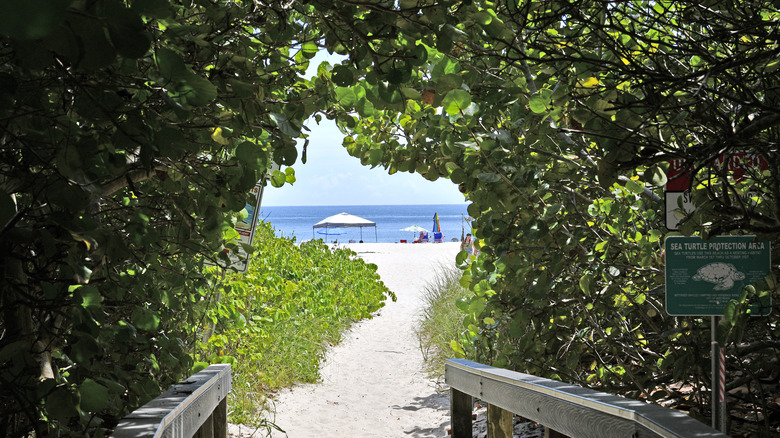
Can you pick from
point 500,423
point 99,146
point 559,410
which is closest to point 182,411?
point 99,146

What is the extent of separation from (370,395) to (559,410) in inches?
225

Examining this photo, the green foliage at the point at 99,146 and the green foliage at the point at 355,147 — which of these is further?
the green foliage at the point at 355,147

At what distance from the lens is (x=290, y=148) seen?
2463 millimetres

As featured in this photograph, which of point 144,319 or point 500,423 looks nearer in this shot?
point 144,319

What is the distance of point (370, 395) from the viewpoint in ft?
Result: 27.1

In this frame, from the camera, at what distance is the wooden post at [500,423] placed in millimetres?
3830

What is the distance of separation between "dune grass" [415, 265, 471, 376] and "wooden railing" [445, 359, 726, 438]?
3.18 meters

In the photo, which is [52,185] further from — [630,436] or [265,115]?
[630,436]

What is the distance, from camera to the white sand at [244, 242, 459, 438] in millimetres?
6730

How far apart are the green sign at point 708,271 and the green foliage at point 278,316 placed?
8.72 ft

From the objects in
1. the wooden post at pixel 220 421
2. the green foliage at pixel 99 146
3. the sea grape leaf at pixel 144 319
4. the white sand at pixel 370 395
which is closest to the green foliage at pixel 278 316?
the white sand at pixel 370 395

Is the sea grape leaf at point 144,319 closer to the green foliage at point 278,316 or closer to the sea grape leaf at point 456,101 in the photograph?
the sea grape leaf at point 456,101

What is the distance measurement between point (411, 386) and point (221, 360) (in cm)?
422

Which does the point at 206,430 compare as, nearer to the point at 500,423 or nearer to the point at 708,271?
the point at 500,423
